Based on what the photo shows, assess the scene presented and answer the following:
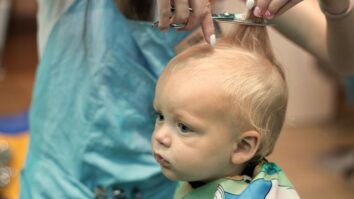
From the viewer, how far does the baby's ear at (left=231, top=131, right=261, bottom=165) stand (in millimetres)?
811

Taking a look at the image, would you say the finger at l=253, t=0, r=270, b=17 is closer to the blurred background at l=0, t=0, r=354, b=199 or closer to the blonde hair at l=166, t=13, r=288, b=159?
the blonde hair at l=166, t=13, r=288, b=159

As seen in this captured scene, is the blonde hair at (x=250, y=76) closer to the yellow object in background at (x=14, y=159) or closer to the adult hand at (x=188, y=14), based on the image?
the adult hand at (x=188, y=14)

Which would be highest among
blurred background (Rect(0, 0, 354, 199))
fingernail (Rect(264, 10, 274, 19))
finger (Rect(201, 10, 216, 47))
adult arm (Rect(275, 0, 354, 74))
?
fingernail (Rect(264, 10, 274, 19))

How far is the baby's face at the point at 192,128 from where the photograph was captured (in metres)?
0.78

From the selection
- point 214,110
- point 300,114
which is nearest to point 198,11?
point 214,110

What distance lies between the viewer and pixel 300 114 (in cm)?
319

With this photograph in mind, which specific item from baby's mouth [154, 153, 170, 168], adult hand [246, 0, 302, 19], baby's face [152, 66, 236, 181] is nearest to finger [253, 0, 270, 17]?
adult hand [246, 0, 302, 19]

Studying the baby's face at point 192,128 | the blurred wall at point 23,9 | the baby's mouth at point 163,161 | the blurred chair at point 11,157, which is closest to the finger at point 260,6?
the baby's face at point 192,128

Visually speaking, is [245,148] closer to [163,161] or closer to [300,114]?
[163,161]

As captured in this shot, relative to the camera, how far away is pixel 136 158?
102 centimetres

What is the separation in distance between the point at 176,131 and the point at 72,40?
26cm

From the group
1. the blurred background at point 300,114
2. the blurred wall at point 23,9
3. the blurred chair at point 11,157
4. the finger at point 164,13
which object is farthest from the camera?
the blurred wall at point 23,9

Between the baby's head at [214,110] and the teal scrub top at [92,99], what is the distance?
17cm

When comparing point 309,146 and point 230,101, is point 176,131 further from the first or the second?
point 309,146
